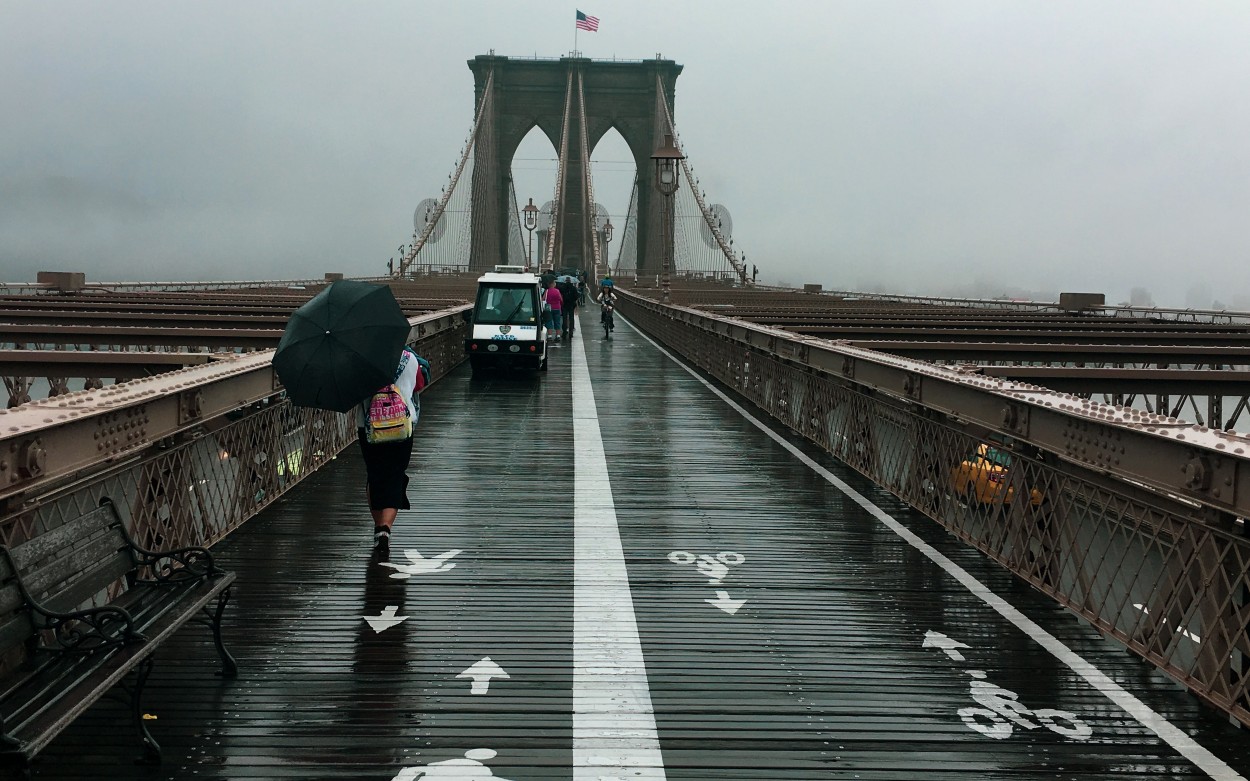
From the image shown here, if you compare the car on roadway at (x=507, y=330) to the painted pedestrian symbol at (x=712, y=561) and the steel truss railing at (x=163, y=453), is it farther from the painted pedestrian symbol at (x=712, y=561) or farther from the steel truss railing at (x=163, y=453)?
the painted pedestrian symbol at (x=712, y=561)

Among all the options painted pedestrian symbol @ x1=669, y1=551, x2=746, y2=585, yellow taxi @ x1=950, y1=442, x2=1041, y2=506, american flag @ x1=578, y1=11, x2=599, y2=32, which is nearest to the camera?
painted pedestrian symbol @ x1=669, y1=551, x2=746, y2=585

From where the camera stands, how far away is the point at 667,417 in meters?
16.8

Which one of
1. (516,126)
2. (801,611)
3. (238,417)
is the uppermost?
(516,126)

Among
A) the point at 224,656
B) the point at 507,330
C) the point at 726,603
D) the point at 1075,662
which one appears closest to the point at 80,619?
the point at 224,656

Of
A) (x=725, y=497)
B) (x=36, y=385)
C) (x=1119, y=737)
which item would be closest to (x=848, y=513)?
(x=725, y=497)

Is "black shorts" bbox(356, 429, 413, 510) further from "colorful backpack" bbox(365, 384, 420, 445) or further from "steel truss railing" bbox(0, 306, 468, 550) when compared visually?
"steel truss railing" bbox(0, 306, 468, 550)

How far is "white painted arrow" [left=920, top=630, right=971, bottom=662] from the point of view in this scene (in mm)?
6051

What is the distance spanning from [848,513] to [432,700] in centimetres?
540

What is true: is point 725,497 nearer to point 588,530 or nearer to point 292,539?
point 588,530

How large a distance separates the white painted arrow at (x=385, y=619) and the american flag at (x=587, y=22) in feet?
307

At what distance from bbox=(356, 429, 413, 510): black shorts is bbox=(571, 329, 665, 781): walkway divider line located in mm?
1324

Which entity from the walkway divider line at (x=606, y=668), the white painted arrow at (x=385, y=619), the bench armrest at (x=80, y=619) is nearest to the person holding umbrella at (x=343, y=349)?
the white painted arrow at (x=385, y=619)

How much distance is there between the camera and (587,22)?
96500mm

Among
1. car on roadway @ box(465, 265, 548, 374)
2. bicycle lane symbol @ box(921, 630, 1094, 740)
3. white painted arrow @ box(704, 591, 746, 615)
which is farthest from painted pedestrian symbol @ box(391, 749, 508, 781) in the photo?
car on roadway @ box(465, 265, 548, 374)
